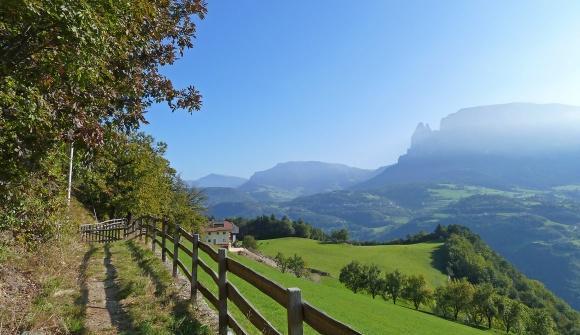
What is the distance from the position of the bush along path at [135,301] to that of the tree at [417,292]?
7109 cm

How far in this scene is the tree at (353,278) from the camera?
3199 inches

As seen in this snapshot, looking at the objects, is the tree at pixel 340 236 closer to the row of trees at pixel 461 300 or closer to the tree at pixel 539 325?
the row of trees at pixel 461 300

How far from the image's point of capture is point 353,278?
269 ft

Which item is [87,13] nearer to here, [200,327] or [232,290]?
[232,290]

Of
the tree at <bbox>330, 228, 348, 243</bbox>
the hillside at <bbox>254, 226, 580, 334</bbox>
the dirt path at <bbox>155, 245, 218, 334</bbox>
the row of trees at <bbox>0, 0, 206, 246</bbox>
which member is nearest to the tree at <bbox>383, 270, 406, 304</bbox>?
the hillside at <bbox>254, 226, 580, 334</bbox>

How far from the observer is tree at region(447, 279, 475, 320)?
7106 cm

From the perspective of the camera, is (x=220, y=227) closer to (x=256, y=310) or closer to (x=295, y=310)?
(x=256, y=310)

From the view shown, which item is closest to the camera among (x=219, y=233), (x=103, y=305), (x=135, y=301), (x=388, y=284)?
(x=103, y=305)

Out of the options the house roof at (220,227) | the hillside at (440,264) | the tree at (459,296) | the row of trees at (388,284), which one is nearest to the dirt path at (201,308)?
the tree at (459,296)

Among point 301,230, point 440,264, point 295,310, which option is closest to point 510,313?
point 440,264

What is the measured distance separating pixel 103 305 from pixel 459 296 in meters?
72.7

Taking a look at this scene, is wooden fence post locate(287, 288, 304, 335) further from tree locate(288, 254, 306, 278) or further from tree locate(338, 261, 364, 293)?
tree locate(288, 254, 306, 278)

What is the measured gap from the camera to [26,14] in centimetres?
448

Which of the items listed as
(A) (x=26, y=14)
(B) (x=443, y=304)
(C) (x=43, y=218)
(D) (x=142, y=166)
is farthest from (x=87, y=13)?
(B) (x=443, y=304)
